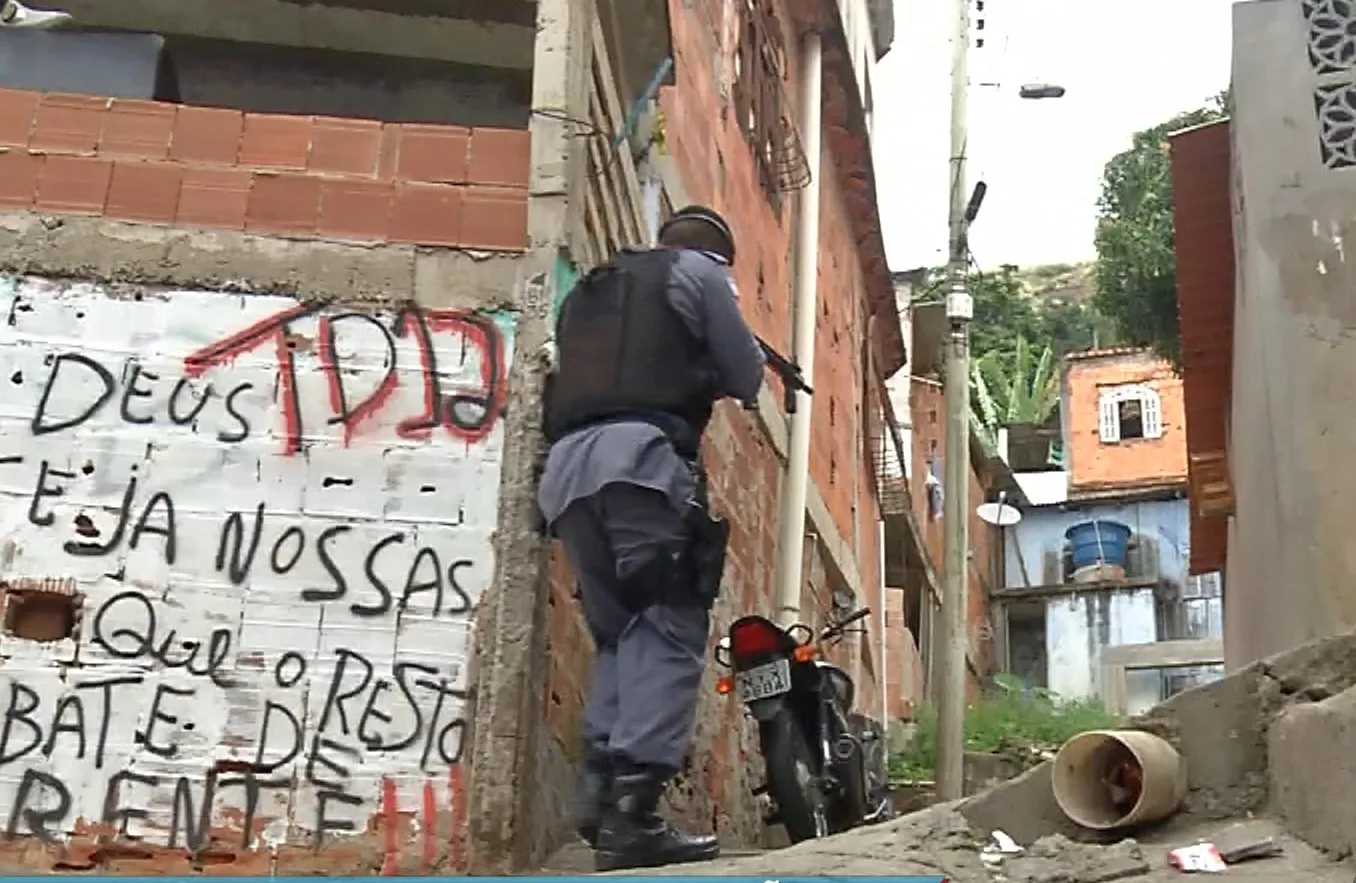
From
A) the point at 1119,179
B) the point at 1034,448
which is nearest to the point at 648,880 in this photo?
the point at 1119,179

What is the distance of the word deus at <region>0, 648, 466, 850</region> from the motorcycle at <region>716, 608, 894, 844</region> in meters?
1.04

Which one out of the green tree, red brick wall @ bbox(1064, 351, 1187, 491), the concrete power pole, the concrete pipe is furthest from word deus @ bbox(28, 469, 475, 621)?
red brick wall @ bbox(1064, 351, 1187, 491)

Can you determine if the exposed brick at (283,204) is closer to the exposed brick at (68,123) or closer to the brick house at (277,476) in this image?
the brick house at (277,476)

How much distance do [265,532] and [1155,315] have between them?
11.8m

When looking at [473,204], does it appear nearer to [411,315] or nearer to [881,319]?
[411,315]

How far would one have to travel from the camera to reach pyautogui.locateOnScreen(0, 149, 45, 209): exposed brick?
5.05m

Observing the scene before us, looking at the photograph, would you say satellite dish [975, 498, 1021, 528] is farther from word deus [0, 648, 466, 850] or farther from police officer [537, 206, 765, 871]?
word deus [0, 648, 466, 850]

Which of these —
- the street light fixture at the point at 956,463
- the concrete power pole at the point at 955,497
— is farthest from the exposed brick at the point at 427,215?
the concrete power pole at the point at 955,497

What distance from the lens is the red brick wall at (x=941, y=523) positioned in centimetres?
2142

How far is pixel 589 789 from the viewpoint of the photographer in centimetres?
431

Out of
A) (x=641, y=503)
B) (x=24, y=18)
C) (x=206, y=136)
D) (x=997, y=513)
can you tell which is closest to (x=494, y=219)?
(x=206, y=136)

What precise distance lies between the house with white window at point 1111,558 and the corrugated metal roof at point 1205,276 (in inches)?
585

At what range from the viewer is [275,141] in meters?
5.16

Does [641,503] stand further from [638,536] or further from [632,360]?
[632,360]
